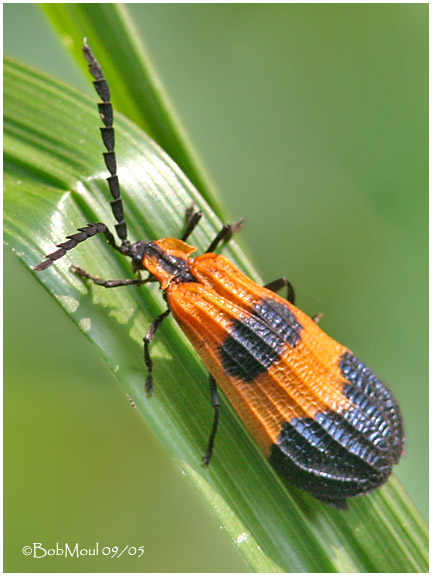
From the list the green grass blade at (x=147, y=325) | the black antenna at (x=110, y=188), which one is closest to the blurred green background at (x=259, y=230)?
the green grass blade at (x=147, y=325)

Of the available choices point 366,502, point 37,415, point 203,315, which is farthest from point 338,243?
point 37,415

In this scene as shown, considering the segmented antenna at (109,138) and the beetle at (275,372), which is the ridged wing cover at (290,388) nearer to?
the beetle at (275,372)

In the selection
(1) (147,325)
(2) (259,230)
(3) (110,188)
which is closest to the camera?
(3) (110,188)

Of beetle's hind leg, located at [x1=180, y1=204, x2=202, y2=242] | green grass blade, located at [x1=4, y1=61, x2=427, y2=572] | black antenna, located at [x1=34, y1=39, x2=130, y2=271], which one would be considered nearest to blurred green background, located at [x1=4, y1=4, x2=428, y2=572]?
green grass blade, located at [x1=4, y1=61, x2=427, y2=572]

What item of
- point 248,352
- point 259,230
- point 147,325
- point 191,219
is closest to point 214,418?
point 248,352

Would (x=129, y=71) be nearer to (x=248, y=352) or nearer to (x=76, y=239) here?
(x=76, y=239)

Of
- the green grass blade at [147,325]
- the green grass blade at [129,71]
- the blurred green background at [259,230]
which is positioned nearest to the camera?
the green grass blade at [147,325]

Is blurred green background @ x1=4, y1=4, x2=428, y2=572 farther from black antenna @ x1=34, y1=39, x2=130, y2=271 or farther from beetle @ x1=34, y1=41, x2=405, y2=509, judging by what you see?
black antenna @ x1=34, y1=39, x2=130, y2=271

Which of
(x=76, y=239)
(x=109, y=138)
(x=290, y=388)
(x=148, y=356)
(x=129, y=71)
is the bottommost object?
(x=290, y=388)

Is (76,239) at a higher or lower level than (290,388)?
higher
